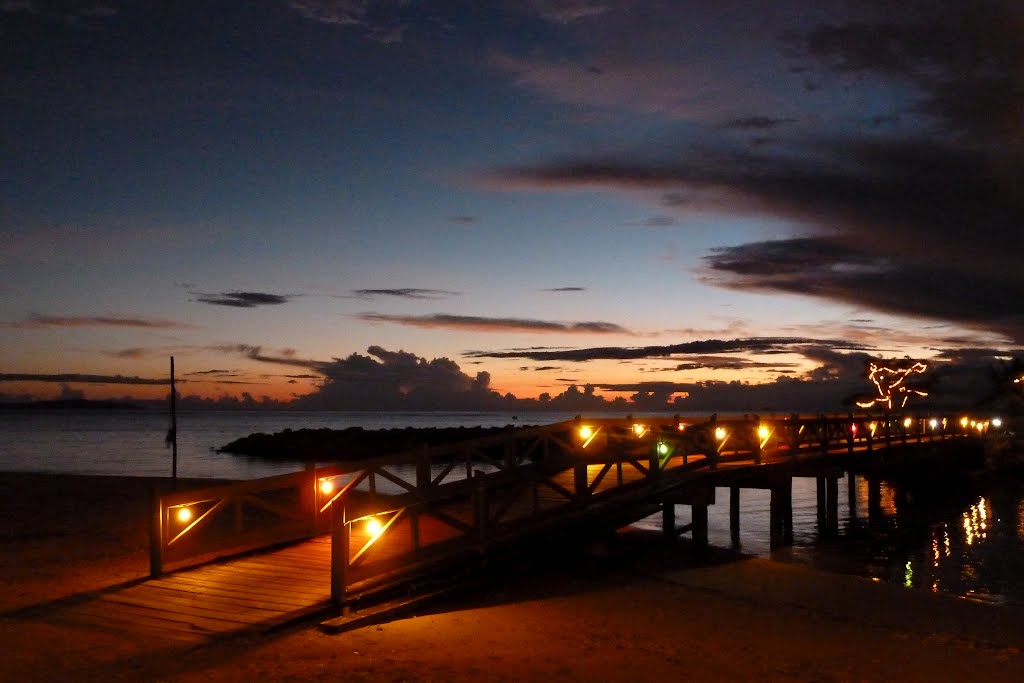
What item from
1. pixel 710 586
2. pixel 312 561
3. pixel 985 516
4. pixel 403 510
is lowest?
pixel 985 516

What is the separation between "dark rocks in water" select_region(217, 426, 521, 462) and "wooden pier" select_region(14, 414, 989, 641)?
45212 mm

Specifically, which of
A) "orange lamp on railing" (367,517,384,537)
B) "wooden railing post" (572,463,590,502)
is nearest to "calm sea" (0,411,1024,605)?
"wooden railing post" (572,463,590,502)

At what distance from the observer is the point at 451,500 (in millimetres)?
18156

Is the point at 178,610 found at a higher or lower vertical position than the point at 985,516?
higher

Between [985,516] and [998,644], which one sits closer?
[998,644]

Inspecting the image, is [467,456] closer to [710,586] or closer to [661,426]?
[710,586]

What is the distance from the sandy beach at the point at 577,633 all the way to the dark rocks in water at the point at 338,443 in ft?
164

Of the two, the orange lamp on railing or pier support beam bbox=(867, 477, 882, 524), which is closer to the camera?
the orange lamp on railing

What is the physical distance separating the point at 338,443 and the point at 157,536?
61963mm

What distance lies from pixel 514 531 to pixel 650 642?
417 centimetres

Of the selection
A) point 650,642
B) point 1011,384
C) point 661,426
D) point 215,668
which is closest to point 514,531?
point 650,642

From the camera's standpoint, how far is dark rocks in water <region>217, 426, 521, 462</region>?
6881 cm

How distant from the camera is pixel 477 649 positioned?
9.70 m

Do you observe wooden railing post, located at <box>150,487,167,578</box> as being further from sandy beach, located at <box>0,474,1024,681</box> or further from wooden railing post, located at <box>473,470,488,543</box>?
wooden railing post, located at <box>473,470,488,543</box>
